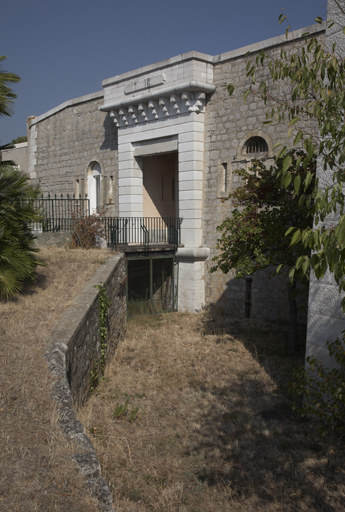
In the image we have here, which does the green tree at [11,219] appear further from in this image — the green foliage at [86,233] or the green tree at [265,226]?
the green foliage at [86,233]

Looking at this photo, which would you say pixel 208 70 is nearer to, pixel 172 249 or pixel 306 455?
pixel 172 249

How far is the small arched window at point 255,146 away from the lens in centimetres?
1305

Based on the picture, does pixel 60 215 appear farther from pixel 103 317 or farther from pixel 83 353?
pixel 83 353

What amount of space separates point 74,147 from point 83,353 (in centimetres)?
1290

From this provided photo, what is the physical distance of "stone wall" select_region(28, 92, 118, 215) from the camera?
685 inches

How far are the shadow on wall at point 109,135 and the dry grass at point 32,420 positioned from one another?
344 inches

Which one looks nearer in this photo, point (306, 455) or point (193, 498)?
point (193, 498)

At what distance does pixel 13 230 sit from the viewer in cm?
859

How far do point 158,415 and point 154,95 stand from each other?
1035 cm

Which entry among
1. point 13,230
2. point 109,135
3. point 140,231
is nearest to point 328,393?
point 13,230

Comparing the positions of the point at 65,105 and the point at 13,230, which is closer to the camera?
the point at 13,230

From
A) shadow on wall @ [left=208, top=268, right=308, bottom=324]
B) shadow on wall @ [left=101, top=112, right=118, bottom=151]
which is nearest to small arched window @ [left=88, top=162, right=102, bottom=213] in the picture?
shadow on wall @ [left=101, top=112, right=118, bottom=151]

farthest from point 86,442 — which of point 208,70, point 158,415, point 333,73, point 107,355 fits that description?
point 208,70

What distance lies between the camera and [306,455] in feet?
20.5
